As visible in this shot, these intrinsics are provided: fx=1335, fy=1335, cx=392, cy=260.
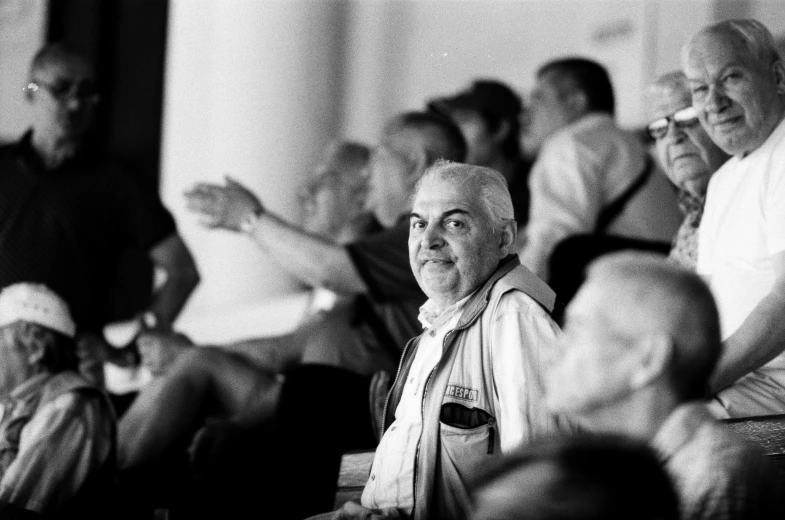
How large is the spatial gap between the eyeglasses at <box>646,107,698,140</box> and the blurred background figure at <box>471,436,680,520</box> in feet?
5.93

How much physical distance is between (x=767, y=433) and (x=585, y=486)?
3.60ft

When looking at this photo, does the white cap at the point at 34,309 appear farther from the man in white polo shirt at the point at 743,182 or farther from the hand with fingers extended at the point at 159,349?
the man in white polo shirt at the point at 743,182

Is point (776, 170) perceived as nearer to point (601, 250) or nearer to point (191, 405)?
point (601, 250)

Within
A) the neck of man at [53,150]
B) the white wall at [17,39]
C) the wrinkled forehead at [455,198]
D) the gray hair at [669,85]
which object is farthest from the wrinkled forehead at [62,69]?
the white wall at [17,39]

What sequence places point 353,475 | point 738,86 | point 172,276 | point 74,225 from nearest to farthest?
point 738,86 < point 353,475 < point 74,225 < point 172,276

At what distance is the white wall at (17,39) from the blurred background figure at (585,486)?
5.57 meters

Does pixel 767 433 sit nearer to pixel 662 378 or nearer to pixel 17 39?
pixel 662 378

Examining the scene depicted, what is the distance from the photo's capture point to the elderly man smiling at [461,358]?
8.20ft

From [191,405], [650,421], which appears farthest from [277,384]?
[650,421]

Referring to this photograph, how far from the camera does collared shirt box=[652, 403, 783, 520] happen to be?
188 cm

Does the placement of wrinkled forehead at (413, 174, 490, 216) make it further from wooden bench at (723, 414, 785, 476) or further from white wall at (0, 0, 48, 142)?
white wall at (0, 0, 48, 142)

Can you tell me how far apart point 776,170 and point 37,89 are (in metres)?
2.62

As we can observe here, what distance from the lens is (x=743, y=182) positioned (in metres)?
2.91

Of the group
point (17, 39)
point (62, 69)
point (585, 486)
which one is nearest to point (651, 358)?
point (585, 486)
